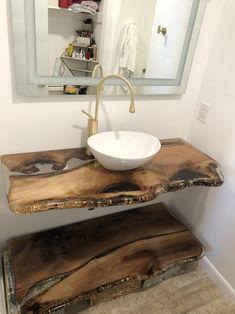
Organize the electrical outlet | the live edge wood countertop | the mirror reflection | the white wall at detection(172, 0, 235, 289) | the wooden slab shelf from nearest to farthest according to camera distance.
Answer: the live edge wood countertop, the mirror reflection, the wooden slab shelf, the white wall at detection(172, 0, 235, 289), the electrical outlet

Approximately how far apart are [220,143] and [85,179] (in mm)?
813

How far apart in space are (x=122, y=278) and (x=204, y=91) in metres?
1.15

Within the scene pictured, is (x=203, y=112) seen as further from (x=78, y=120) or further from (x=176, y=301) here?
(x=176, y=301)

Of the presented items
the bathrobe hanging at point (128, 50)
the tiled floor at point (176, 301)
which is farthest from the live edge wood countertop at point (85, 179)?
the tiled floor at point (176, 301)

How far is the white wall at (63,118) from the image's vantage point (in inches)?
43.7

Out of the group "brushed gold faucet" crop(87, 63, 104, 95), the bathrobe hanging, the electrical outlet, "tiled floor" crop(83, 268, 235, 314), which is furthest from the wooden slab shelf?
the bathrobe hanging

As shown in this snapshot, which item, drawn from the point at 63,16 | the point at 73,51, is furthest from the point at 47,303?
the point at 63,16

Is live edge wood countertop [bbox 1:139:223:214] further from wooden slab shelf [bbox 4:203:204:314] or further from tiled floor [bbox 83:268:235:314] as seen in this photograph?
tiled floor [bbox 83:268:235:314]

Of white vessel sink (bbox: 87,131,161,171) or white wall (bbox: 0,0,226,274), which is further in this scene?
white vessel sink (bbox: 87,131,161,171)

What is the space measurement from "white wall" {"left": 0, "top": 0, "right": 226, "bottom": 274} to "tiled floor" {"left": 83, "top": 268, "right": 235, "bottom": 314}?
0.54 meters

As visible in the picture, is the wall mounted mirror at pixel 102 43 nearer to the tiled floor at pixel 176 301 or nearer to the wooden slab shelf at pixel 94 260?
the wooden slab shelf at pixel 94 260

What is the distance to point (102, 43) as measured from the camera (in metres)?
1.18

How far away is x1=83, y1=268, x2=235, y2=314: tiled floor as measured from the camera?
137cm

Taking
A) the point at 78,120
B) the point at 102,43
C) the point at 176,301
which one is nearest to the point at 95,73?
the point at 102,43
